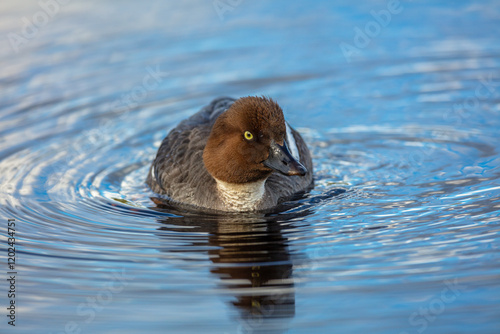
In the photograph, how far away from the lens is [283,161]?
9.45m

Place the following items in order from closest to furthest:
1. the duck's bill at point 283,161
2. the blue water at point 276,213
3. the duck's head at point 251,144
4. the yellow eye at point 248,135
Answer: the blue water at point 276,213 → the duck's bill at point 283,161 → the duck's head at point 251,144 → the yellow eye at point 248,135

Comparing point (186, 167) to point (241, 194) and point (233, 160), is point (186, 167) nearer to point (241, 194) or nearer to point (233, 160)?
point (241, 194)

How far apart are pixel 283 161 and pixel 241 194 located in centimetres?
106

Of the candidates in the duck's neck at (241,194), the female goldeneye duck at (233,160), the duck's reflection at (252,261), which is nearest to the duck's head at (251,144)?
the female goldeneye duck at (233,160)

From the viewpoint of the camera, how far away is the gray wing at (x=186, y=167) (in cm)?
1068

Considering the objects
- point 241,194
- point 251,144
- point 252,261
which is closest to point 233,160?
point 251,144

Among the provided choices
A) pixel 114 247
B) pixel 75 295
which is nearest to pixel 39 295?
pixel 75 295

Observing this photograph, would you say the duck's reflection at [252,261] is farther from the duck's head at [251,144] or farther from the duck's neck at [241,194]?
the duck's head at [251,144]

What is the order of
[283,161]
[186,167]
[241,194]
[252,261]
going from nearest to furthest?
1. [252,261]
2. [283,161]
3. [241,194]
4. [186,167]

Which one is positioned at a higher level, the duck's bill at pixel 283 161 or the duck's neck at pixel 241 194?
the duck's bill at pixel 283 161

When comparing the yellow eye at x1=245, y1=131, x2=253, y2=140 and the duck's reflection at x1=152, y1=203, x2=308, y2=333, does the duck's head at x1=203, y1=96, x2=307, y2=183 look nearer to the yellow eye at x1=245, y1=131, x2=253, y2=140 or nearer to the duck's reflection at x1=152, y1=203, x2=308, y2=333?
the yellow eye at x1=245, y1=131, x2=253, y2=140

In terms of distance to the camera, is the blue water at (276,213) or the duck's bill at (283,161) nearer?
the blue water at (276,213)

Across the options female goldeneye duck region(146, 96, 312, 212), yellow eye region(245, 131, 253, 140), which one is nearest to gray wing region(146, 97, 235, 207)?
female goldeneye duck region(146, 96, 312, 212)

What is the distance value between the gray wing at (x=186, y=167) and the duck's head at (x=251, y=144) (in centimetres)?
62
